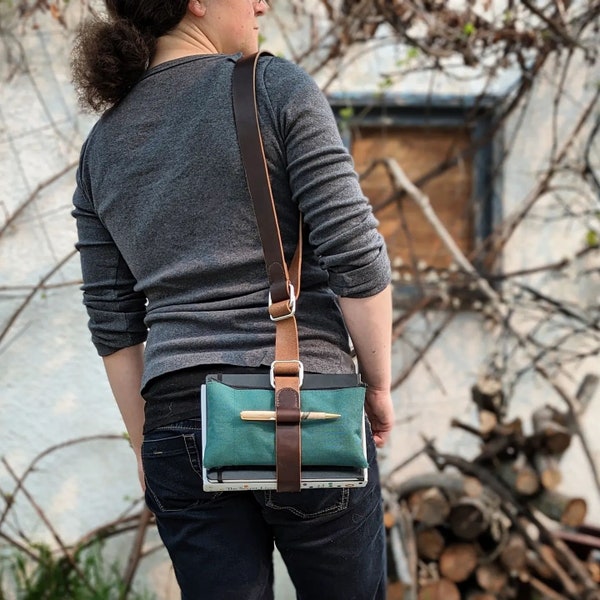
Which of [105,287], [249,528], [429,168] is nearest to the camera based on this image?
[249,528]

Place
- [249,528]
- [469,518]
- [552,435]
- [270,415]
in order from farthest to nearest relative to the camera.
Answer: [552,435], [469,518], [249,528], [270,415]

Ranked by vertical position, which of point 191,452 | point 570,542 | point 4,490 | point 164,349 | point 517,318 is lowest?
point 570,542

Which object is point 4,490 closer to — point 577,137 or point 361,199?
point 361,199

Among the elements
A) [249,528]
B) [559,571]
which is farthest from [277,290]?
[559,571]

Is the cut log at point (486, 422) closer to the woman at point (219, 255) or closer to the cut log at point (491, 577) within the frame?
the cut log at point (491, 577)

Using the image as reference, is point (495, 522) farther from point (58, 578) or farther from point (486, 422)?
point (58, 578)

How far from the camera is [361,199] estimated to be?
134 cm

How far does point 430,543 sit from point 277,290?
1.91 metres

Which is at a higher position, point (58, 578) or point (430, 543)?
point (58, 578)

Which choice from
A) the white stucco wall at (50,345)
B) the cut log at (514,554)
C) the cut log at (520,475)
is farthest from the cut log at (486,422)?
the white stucco wall at (50,345)

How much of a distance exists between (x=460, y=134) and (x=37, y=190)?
6.02ft

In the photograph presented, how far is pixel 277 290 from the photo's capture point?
51.8 inches

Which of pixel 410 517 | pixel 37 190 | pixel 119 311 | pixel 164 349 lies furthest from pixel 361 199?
pixel 410 517

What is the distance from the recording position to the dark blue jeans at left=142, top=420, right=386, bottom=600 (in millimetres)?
1359
